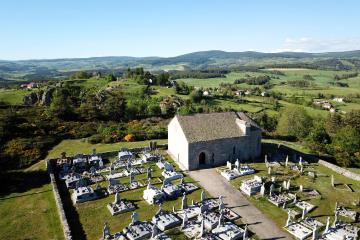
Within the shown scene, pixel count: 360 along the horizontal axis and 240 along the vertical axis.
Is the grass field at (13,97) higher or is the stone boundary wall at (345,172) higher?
the grass field at (13,97)

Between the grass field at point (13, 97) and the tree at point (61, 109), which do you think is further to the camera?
the grass field at point (13, 97)

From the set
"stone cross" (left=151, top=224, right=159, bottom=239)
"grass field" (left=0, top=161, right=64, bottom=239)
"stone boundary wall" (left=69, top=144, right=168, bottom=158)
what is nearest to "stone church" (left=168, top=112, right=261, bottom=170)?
"stone boundary wall" (left=69, top=144, right=168, bottom=158)

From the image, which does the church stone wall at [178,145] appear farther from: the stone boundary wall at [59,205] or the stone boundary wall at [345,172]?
the stone boundary wall at [345,172]

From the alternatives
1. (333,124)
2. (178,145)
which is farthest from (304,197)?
(333,124)

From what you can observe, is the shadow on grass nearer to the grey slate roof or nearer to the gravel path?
the gravel path

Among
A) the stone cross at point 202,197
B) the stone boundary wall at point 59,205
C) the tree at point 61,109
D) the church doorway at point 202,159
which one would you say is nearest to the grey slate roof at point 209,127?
the church doorway at point 202,159

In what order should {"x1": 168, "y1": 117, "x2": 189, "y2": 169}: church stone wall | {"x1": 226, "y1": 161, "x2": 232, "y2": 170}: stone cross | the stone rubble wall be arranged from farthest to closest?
1. {"x1": 168, "y1": 117, "x2": 189, "y2": 169}: church stone wall
2. {"x1": 226, "y1": 161, "x2": 232, "y2": 170}: stone cross
3. the stone rubble wall
